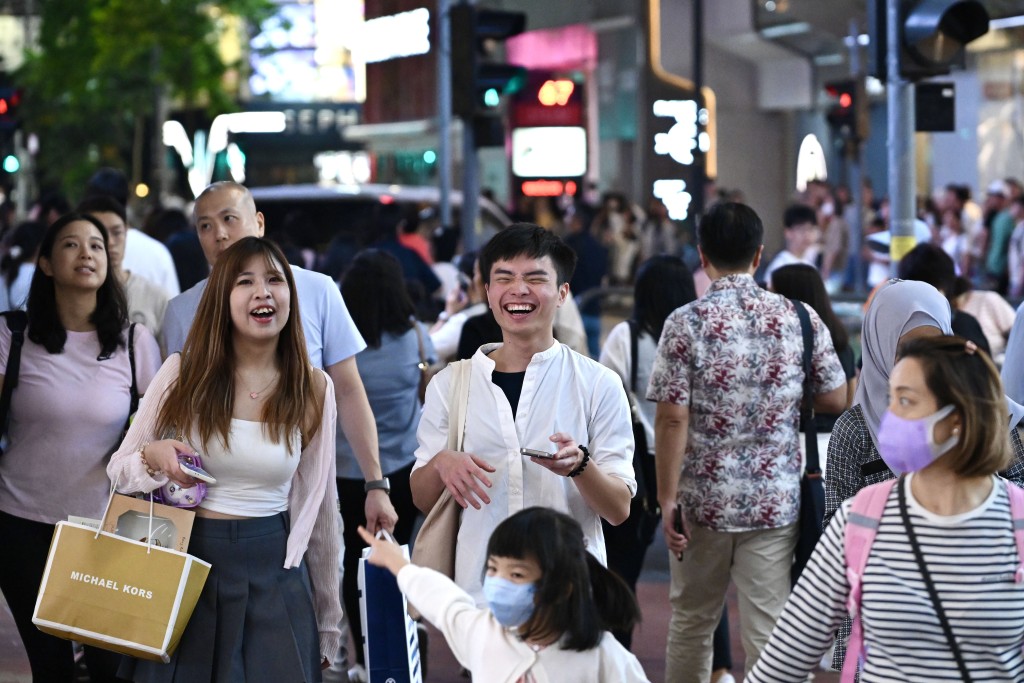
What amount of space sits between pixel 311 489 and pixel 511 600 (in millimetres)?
1408

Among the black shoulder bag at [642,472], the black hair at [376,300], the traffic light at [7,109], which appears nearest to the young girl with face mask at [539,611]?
the black shoulder bag at [642,472]

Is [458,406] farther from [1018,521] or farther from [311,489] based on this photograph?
[1018,521]

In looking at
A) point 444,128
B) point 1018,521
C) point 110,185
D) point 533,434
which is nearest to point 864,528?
point 1018,521

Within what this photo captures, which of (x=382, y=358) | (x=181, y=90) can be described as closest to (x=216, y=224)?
(x=382, y=358)

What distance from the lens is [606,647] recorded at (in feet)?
12.4

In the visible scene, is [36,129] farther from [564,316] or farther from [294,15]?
[564,316]

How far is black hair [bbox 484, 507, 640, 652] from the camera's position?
3672 mm

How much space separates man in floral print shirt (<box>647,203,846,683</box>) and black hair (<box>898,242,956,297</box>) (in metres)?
0.96

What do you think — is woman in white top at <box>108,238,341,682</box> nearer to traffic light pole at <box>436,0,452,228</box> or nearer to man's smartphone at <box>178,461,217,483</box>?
man's smartphone at <box>178,461,217,483</box>

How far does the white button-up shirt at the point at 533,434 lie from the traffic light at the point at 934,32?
5028 millimetres

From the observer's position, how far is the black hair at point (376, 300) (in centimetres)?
742

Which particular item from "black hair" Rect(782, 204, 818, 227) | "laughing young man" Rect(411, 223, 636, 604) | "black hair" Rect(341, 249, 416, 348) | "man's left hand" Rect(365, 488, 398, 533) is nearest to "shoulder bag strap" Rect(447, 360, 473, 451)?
"laughing young man" Rect(411, 223, 636, 604)

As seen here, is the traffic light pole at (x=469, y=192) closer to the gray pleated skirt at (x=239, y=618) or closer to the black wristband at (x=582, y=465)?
the gray pleated skirt at (x=239, y=618)

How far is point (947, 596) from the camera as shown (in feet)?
11.2
